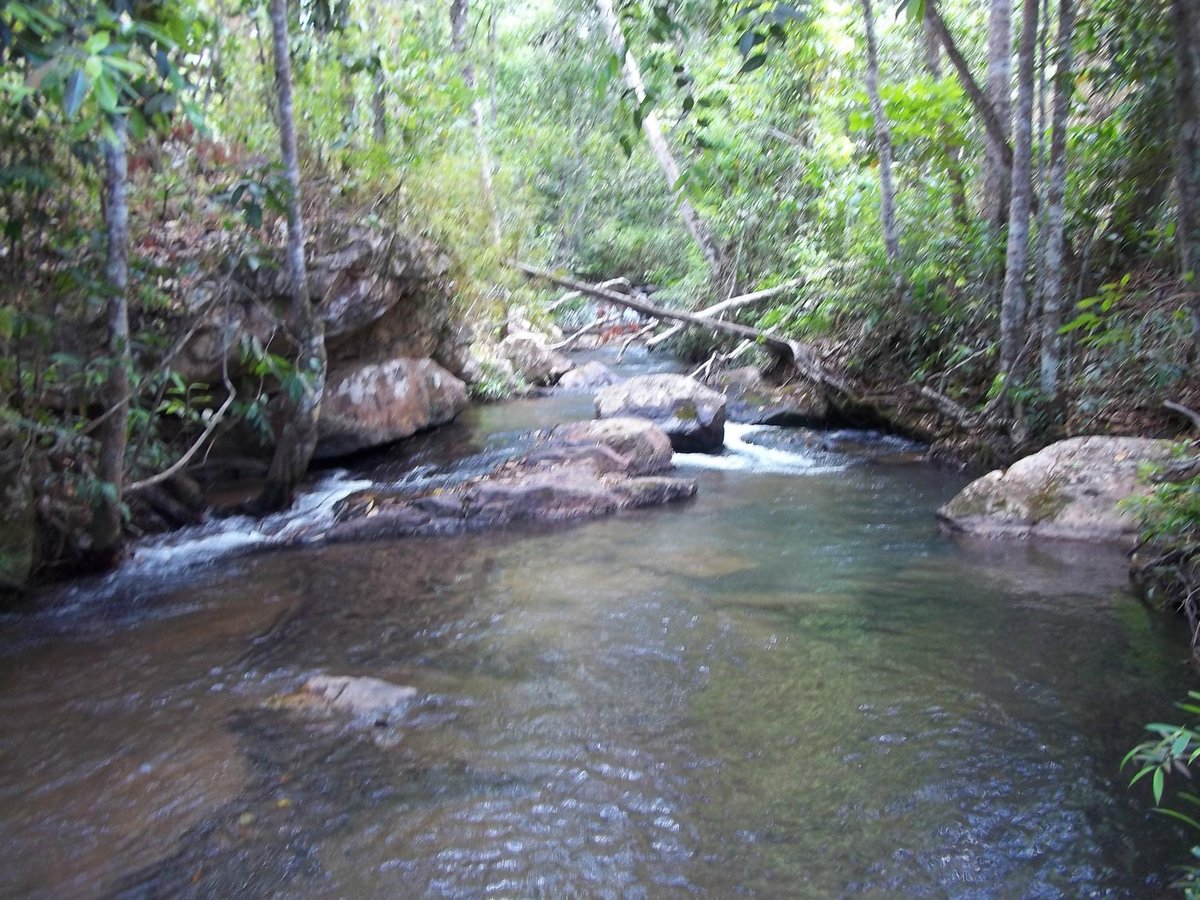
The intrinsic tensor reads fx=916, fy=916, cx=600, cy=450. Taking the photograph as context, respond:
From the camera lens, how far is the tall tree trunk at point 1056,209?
8.56 m

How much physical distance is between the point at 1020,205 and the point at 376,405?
288 inches

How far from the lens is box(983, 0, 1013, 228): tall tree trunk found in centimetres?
1069

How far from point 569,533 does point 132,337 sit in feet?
12.3

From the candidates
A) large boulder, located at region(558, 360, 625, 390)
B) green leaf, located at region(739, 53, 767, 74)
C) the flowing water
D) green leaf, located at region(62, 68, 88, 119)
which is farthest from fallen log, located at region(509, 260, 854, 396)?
green leaf, located at region(62, 68, 88, 119)

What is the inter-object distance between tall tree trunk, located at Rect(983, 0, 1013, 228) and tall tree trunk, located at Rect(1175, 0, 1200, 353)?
6323mm

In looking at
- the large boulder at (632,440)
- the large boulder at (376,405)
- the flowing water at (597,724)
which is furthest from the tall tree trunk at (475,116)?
the flowing water at (597,724)

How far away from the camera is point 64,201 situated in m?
6.41

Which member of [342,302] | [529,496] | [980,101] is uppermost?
[980,101]

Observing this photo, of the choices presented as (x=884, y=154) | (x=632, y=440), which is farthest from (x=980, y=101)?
(x=632, y=440)

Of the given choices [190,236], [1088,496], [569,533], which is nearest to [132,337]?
[190,236]

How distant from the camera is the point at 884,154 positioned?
11.9 meters

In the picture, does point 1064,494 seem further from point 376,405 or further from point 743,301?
point 743,301

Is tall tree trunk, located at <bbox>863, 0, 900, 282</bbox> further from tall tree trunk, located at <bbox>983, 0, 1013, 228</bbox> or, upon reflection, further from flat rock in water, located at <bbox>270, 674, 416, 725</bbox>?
flat rock in water, located at <bbox>270, 674, 416, 725</bbox>

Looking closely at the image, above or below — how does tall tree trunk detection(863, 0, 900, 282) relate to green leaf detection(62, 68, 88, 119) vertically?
above
